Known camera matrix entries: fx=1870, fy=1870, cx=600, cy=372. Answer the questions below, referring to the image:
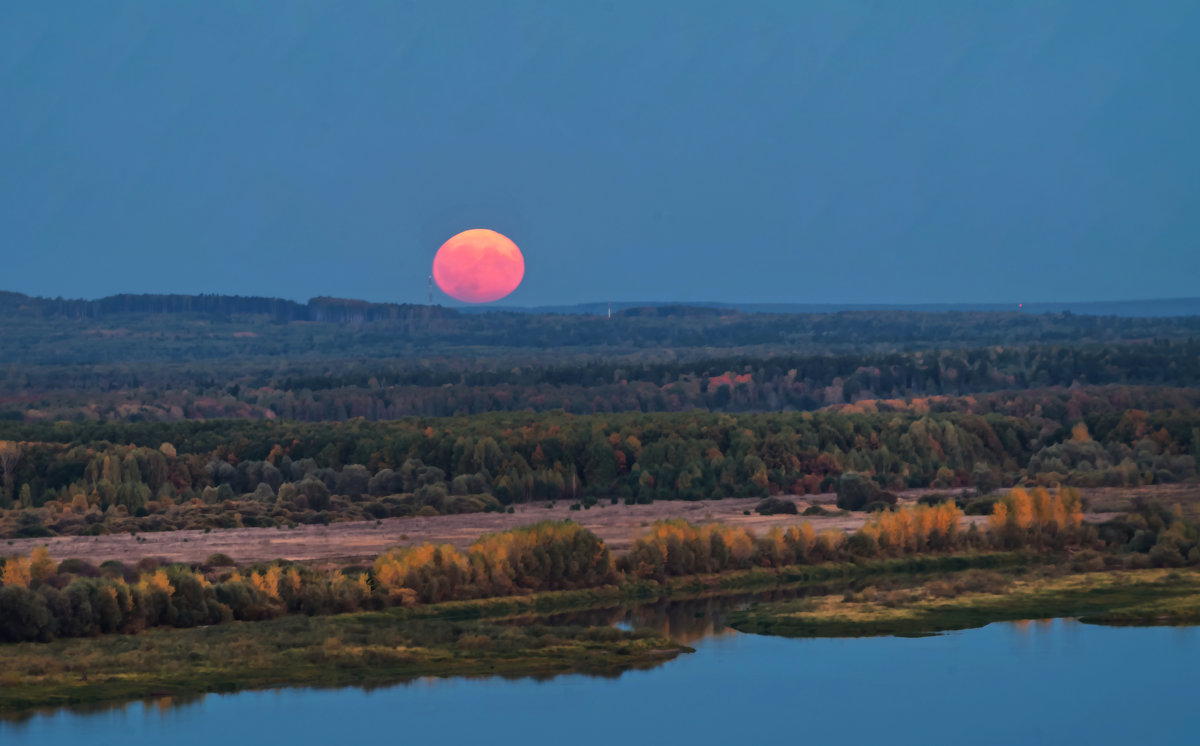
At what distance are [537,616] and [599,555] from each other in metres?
7.21

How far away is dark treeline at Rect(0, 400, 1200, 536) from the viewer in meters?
110

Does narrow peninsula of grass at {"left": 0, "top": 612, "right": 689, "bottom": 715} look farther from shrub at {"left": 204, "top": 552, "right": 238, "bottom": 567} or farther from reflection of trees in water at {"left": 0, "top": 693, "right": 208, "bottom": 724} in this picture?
shrub at {"left": 204, "top": 552, "right": 238, "bottom": 567}

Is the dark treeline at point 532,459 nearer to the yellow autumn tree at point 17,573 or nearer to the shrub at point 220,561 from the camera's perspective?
the shrub at point 220,561

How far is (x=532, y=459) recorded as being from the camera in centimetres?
12375

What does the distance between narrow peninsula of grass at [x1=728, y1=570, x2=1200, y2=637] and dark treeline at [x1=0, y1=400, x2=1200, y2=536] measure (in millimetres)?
38203

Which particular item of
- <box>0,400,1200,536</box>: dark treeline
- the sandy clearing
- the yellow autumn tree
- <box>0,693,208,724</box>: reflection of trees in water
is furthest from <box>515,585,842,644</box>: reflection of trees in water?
<box>0,400,1200,536</box>: dark treeline

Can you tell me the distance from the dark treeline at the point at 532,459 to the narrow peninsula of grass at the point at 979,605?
38203mm

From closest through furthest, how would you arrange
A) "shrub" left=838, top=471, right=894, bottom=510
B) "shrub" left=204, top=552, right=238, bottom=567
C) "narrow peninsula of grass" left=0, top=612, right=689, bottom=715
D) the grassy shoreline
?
1. "narrow peninsula of grass" left=0, top=612, right=689, bottom=715
2. the grassy shoreline
3. "shrub" left=204, top=552, right=238, bottom=567
4. "shrub" left=838, top=471, right=894, bottom=510

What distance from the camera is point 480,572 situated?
72250 mm

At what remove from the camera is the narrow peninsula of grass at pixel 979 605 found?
6850 centimetres

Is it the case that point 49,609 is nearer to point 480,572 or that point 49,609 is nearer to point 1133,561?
point 480,572

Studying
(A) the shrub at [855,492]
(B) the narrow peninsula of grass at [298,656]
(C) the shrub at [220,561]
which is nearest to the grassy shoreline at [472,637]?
(B) the narrow peninsula of grass at [298,656]

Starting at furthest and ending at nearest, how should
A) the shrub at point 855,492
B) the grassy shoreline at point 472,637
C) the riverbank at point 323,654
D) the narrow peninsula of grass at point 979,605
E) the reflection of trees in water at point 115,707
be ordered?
the shrub at point 855,492
the narrow peninsula of grass at point 979,605
the grassy shoreline at point 472,637
the riverbank at point 323,654
the reflection of trees in water at point 115,707

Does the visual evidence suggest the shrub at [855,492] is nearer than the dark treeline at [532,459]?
Yes
